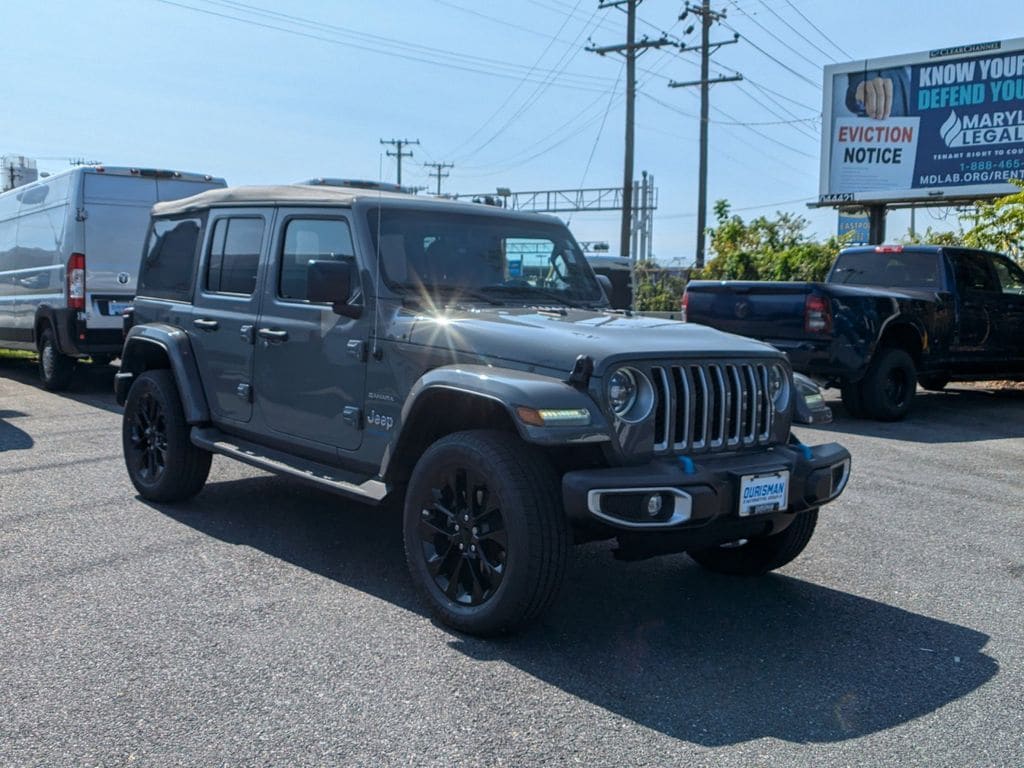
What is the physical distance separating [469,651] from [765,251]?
28679 mm

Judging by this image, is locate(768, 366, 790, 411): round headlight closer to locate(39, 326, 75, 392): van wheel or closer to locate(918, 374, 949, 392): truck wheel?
locate(918, 374, 949, 392): truck wheel

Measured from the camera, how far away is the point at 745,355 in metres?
4.66

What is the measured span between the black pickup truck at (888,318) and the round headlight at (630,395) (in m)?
6.87

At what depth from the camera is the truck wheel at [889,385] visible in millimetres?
10883

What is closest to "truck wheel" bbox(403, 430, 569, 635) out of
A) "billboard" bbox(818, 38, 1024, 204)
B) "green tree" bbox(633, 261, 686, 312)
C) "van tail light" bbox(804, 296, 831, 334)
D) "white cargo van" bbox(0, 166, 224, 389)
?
"van tail light" bbox(804, 296, 831, 334)

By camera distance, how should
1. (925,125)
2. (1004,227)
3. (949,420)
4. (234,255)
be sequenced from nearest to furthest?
(234,255), (949,420), (1004,227), (925,125)

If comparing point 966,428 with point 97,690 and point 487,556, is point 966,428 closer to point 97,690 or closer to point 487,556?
point 487,556

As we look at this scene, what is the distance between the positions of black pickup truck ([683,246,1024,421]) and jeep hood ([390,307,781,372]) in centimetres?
596

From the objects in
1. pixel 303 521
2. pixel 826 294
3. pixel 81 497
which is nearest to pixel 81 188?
pixel 81 497

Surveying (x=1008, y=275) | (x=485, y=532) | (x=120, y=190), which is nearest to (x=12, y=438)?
(x=120, y=190)

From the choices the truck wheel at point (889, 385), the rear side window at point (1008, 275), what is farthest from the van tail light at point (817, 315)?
the rear side window at point (1008, 275)

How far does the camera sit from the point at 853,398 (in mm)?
11078

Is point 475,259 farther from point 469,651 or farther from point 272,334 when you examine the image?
point 469,651

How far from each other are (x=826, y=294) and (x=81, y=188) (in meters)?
8.22
